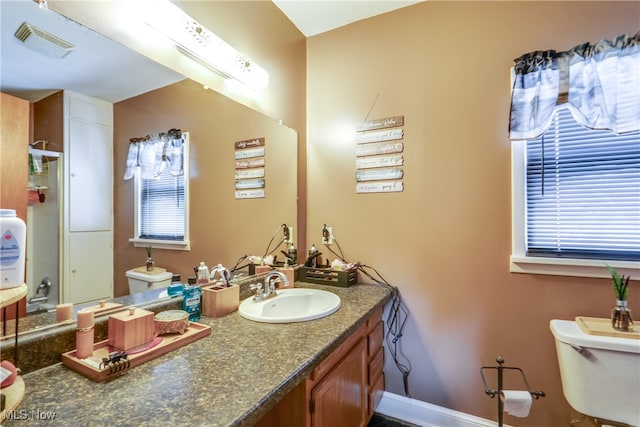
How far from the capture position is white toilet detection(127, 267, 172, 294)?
3.74 ft

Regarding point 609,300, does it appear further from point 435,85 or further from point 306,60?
point 306,60

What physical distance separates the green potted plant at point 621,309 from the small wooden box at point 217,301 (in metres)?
1.65

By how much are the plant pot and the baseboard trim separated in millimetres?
790

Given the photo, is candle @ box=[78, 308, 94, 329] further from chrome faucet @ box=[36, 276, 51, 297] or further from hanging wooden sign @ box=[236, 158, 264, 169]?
hanging wooden sign @ box=[236, 158, 264, 169]

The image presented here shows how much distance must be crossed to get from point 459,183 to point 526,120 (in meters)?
0.43

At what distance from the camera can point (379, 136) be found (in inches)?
75.2

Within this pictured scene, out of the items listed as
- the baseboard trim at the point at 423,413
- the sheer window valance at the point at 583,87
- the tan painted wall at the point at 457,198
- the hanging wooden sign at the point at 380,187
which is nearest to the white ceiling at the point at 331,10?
the tan painted wall at the point at 457,198

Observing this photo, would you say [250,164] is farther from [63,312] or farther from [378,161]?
[63,312]

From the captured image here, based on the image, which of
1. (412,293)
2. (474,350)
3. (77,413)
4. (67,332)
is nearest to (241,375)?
(77,413)

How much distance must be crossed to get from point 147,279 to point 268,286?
563mm

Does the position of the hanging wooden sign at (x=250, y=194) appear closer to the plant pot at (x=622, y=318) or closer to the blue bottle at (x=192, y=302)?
the blue bottle at (x=192, y=302)

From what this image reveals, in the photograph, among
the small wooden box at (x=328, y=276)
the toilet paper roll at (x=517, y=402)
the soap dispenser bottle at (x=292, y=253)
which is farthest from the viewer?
the soap dispenser bottle at (x=292, y=253)

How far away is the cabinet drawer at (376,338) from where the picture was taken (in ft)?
5.23

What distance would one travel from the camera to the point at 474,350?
65.6 inches
